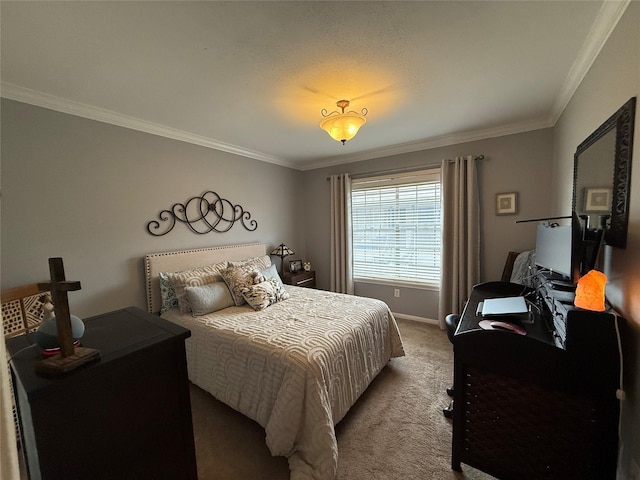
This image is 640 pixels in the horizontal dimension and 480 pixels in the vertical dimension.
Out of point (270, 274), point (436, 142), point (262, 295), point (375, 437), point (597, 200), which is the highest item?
point (436, 142)

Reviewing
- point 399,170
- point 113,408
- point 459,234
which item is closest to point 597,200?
point 459,234

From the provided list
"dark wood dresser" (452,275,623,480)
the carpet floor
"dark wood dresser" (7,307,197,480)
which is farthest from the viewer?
the carpet floor

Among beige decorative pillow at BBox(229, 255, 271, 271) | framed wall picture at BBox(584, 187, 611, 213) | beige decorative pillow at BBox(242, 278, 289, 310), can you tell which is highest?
framed wall picture at BBox(584, 187, 611, 213)

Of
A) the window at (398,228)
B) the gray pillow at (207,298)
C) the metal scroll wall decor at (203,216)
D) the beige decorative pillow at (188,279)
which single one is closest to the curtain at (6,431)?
the gray pillow at (207,298)

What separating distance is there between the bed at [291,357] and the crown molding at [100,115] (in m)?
1.26

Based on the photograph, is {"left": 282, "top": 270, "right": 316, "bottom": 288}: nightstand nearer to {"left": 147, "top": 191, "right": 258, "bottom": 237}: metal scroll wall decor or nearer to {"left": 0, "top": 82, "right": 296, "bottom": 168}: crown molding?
{"left": 147, "top": 191, "right": 258, "bottom": 237}: metal scroll wall decor

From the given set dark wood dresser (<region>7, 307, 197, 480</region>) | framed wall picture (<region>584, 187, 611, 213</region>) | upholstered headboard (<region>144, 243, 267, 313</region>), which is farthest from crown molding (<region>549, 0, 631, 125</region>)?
upholstered headboard (<region>144, 243, 267, 313</region>)

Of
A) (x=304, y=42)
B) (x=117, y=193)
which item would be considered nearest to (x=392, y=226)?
(x=304, y=42)

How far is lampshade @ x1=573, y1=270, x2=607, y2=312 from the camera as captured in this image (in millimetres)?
1109

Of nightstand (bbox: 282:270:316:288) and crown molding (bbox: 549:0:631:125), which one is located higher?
crown molding (bbox: 549:0:631:125)

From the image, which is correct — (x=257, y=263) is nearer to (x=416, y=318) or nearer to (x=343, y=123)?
(x=343, y=123)

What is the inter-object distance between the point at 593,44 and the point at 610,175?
806 mm

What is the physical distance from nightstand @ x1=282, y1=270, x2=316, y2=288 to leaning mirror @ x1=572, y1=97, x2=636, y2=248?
10.1 ft

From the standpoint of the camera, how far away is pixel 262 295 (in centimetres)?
248
